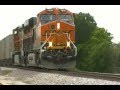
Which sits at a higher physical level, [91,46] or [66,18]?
[66,18]

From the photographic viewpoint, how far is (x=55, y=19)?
29000mm

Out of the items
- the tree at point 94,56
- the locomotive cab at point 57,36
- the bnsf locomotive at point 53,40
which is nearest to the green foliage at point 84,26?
the tree at point 94,56

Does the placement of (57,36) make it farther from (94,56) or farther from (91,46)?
(91,46)

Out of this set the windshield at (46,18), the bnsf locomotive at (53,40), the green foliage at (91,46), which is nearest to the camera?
the bnsf locomotive at (53,40)

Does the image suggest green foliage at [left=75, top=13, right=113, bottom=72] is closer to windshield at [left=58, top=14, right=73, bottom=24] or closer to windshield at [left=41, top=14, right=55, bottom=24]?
windshield at [left=58, top=14, right=73, bottom=24]

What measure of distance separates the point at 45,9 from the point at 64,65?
468cm

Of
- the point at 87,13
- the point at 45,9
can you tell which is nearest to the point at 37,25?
the point at 45,9

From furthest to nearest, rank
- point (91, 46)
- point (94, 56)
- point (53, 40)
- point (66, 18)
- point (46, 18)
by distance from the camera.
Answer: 1. point (91, 46)
2. point (94, 56)
3. point (66, 18)
4. point (46, 18)
5. point (53, 40)

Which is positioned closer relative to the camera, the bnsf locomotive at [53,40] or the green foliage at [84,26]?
the bnsf locomotive at [53,40]

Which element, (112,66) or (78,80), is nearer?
(78,80)

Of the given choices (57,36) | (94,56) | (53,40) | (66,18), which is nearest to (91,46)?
(94,56)

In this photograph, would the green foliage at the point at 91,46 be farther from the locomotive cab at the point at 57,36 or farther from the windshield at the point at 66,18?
the locomotive cab at the point at 57,36

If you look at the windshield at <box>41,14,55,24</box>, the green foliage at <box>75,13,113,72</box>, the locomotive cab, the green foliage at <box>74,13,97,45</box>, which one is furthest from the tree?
the windshield at <box>41,14,55,24</box>
